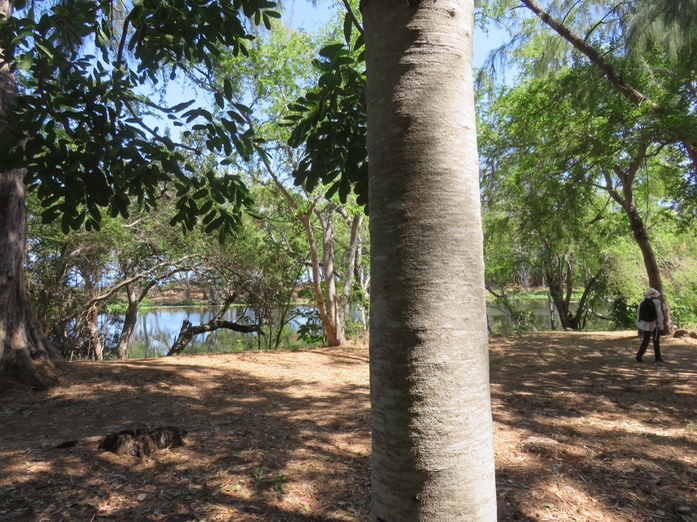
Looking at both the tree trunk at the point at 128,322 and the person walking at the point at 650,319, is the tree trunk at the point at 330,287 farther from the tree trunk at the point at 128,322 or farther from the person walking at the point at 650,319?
the tree trunk at the point at 128,322

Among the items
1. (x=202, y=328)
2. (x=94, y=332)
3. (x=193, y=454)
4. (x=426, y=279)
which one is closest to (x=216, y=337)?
(x=202, y=328)

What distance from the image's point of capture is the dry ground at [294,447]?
2.53 meters

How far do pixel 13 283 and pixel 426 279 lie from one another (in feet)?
19.8

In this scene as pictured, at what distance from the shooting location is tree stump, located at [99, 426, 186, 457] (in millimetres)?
3221

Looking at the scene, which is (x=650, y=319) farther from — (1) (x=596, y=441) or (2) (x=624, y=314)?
(2) (x=624, y=314)

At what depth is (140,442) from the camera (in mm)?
3271

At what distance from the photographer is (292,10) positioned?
248 inches

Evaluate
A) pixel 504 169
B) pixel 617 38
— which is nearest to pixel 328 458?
pixel 617 38

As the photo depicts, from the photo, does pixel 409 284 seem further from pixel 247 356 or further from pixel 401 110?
pixel 247 356

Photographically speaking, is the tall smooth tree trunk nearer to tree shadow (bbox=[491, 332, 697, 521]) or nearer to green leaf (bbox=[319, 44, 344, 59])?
green leaf (bbox=[319, 44, 344, 59])

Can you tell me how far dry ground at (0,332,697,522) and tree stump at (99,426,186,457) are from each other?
0.27 feet

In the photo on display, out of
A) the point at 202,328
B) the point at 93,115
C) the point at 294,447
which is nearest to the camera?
the point at 93,115

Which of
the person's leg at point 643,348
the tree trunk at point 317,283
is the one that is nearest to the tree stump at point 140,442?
the tree trunk at point 317,283

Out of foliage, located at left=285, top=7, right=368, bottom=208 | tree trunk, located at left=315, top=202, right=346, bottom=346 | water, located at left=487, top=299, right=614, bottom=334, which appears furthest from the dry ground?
water, located at left=487, top=299, right=614, bottom=334
